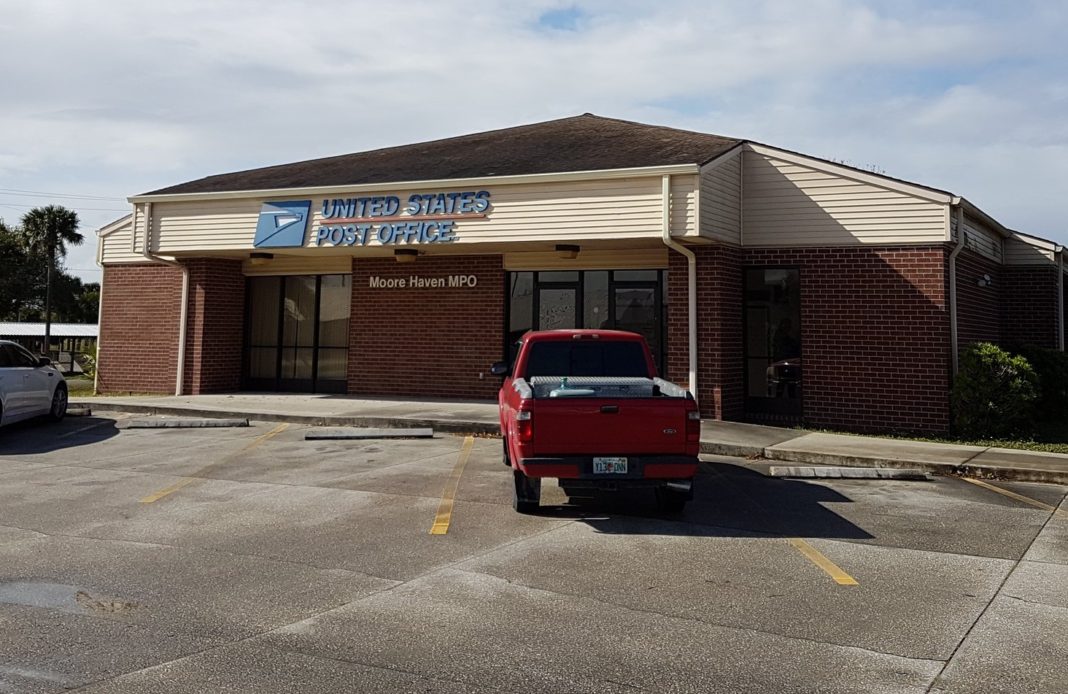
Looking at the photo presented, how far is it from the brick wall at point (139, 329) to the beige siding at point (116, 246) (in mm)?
205

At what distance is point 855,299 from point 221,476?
11185mm

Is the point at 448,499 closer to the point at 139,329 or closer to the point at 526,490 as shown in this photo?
the point at 526,490

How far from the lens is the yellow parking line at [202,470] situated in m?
8.41

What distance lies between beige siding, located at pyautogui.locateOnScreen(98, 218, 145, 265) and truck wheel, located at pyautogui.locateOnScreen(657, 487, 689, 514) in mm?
16952

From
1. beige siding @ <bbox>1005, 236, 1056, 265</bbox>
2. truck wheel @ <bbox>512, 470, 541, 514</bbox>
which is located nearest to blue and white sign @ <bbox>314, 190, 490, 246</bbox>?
truck wheel @ <bbox>512, 470, 541, 514</bbox>

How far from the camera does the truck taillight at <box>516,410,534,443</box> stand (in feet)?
23.4

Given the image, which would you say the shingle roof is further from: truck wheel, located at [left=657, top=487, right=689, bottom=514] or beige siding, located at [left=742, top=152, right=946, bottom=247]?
truck wheel, located at [left=657, top=487, right=689, bottom=514]

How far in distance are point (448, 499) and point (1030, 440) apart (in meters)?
10.1

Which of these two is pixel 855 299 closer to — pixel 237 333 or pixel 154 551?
pixel 154 551

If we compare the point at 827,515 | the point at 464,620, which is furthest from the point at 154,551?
the point at 827,515

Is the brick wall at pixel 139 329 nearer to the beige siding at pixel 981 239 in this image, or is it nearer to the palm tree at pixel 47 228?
the beige siding at pixel 981 239

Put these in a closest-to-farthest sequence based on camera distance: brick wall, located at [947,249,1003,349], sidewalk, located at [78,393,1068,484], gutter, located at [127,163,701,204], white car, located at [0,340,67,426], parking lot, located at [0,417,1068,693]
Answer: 1. parking lot, located at [0,417,1068,693]
2. sidewalk, located at [78,393,1068,484]
3. white car, located at [0,340,67,426]
4. gutter, located at [127,163,701,204]
5. brick wall, located at [947,249,1003,349]

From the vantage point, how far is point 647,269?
637 inches

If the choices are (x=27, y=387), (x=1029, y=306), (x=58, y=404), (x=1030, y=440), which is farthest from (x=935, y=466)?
(x=58, y=404)
